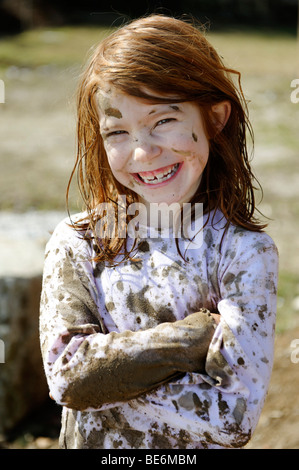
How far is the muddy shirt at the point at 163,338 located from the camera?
65.4 inches

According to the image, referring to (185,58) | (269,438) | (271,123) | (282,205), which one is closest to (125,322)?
(185,58)

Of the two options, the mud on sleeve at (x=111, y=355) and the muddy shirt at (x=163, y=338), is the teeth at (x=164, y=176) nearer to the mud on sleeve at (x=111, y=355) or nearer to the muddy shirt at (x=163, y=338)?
the muddy shirt at (x=163, y=338)

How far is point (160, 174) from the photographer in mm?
1755

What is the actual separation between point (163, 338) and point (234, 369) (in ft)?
0.60

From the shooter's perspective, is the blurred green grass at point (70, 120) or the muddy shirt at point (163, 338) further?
the blurred green grass at point (70, 120)

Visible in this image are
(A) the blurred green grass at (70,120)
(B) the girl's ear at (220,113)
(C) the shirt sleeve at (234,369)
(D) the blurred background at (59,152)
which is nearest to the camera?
(C) the shirt sleeve at (234,369)

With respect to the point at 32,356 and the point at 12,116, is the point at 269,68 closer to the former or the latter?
the point at 12,116

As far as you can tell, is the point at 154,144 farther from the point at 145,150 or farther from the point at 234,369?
the point at 234,369

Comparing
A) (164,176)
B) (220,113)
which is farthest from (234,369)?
(220,113)

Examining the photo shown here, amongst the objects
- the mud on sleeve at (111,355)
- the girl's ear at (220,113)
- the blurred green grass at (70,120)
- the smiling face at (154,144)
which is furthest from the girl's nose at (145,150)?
the blurred green grass at (70,120)

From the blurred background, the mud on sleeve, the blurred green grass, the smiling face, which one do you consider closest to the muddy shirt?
the mud on sleeve

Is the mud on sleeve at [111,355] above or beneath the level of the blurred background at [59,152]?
above

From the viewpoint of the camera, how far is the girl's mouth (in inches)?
68.8

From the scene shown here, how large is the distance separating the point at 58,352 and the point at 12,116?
766cm
